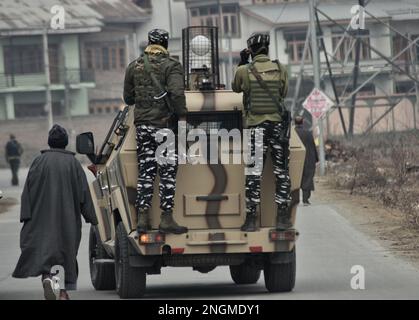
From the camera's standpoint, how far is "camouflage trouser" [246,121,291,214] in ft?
45.6

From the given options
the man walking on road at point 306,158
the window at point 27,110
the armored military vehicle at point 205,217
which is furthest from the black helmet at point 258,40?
the window at point 27,110

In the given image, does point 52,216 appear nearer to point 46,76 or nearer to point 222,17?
point 46,76

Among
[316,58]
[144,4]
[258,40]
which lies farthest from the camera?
[144,4]

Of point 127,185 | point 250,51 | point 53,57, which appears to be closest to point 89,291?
point 127,185

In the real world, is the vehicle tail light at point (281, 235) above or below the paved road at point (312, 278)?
above

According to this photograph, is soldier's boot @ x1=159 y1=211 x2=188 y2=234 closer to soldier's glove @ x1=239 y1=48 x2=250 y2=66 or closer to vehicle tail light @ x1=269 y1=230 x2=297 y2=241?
vehicle tail light @ x1=269 y1=230 x2=297 y2=241

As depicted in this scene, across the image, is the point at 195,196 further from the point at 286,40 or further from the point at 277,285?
the point at 286,40

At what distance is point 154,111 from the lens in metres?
13.9

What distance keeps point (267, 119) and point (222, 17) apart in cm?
7366

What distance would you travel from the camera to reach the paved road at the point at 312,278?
14.4 m

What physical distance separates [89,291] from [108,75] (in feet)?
252

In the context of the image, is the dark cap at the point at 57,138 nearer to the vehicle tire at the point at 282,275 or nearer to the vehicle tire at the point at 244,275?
the vehicle tire at the point at 282,275

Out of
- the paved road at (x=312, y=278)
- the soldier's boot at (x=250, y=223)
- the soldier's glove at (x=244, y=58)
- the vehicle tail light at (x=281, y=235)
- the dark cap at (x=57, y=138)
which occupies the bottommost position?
the paved road at (x=312, y=278)

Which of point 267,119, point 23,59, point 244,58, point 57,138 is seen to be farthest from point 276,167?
point 23,59
